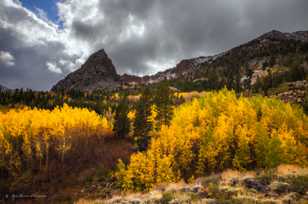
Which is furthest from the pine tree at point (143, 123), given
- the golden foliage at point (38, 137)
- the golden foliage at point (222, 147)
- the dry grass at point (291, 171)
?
the dry grass at point (291, 171)

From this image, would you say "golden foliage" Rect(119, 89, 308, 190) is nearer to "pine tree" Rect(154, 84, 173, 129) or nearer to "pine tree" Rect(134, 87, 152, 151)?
"pine tree" Rect(154, 84, 173, 129)

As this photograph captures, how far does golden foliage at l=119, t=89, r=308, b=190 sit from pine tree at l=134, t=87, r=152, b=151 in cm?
885

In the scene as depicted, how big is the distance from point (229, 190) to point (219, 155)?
30.2m

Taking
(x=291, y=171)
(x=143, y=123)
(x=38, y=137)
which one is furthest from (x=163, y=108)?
(x=291, y=171)

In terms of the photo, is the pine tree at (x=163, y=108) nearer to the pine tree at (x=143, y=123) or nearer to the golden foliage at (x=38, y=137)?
the pine tree at (x=143, y=123)

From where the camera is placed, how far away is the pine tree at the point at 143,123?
205ft

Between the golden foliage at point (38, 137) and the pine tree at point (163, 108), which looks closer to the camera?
the pine tree at point (163, 108)

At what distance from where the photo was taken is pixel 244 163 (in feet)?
136

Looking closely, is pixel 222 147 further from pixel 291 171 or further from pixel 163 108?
pixel 291 171

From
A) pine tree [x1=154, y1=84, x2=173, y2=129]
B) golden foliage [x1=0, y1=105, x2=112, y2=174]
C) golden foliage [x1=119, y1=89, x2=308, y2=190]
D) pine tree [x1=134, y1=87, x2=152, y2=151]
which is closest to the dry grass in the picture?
golden foliage [x1=119, y1=89, x2=308, y2=190]

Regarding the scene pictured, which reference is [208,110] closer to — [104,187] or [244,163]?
[244,163]

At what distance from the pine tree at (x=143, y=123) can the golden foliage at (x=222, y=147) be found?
29.0 feet

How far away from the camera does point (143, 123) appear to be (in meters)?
67.8

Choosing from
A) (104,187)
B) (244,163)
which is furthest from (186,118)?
(104,187)
